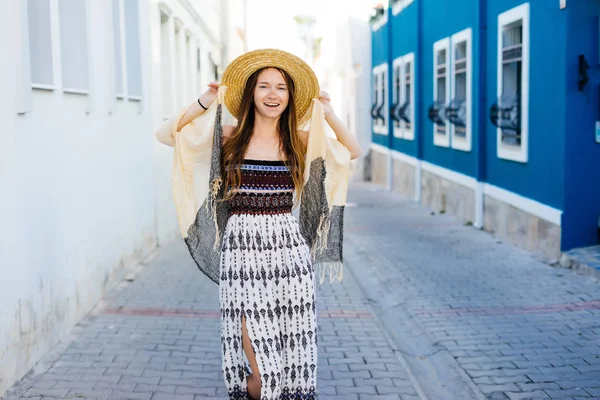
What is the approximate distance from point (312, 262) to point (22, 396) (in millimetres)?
1936

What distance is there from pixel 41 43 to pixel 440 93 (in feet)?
37.6

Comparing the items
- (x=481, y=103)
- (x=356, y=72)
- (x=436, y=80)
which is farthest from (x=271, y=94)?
(x=356, y=72)

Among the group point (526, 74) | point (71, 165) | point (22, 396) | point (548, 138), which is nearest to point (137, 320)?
point (71, 165)

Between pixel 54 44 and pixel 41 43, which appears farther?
pixel 54 44

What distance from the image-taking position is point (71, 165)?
6508 mm

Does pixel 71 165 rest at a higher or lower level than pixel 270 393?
higher

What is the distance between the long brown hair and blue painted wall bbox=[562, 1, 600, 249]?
565 centimetres

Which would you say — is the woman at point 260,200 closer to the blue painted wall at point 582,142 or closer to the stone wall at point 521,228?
the blue painted wall at point 582,142

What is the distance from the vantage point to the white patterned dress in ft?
12.9

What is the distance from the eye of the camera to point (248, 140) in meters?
4.02

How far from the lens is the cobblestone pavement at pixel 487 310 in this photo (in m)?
5.34

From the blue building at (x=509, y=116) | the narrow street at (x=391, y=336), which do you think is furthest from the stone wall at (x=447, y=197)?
the narrow street at (x=391, y=336)

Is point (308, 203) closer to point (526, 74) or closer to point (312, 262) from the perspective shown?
point (312, 262)

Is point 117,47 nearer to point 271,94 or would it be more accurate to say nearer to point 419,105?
point 271,94
